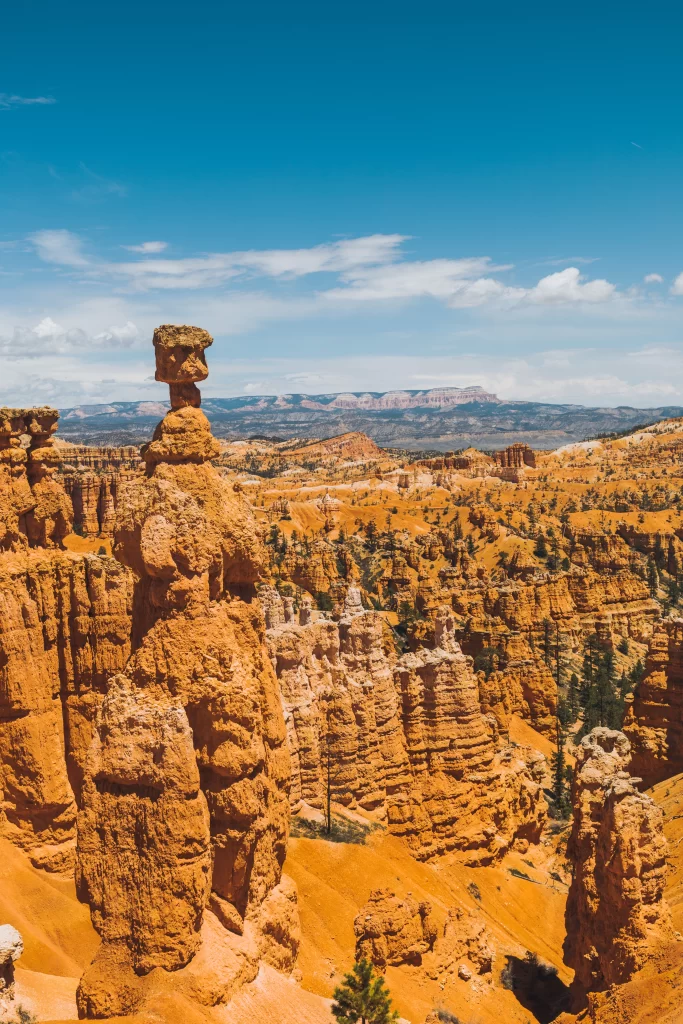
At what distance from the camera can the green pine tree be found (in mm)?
16312

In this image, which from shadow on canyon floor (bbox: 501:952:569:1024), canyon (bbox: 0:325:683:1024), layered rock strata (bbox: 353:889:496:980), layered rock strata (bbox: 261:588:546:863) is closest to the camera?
canyon (bbox: 0:325:683:1024)

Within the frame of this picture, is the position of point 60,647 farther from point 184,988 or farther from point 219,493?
point 184,988

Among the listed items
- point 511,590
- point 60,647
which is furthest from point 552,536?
point 60,647

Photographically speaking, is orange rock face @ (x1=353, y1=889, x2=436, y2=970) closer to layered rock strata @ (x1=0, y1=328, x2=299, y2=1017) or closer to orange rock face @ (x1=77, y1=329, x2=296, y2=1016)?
layered rock strata @ (x1=0, y1=328, x2=299, y2=1017)

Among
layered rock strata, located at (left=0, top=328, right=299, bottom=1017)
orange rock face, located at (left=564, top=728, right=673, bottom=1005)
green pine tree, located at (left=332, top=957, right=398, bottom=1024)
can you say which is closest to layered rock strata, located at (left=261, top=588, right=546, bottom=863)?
orange rock face, located at (left=564, top=728, right=673, bottom=1005)

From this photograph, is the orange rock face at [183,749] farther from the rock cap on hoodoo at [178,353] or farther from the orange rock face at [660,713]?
the orange rock face at [660,713]

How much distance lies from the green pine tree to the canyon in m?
0.41

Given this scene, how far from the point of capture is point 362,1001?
16.5 m

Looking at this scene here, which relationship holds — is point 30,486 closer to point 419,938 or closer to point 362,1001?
point 362,1001

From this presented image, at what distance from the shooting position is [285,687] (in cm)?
2530

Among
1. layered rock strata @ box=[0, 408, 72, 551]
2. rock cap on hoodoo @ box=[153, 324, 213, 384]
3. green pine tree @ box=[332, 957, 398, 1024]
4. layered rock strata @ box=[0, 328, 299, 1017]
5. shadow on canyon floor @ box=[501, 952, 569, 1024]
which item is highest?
rock cap on hoodoo @ box=[153, 324, 213, 384]

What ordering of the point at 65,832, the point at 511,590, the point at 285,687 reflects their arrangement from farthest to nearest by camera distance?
the point at 511,590, the point at 285,687, the point at 65,832

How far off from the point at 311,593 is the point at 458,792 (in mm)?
40393

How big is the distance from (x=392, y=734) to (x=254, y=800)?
1271cm
